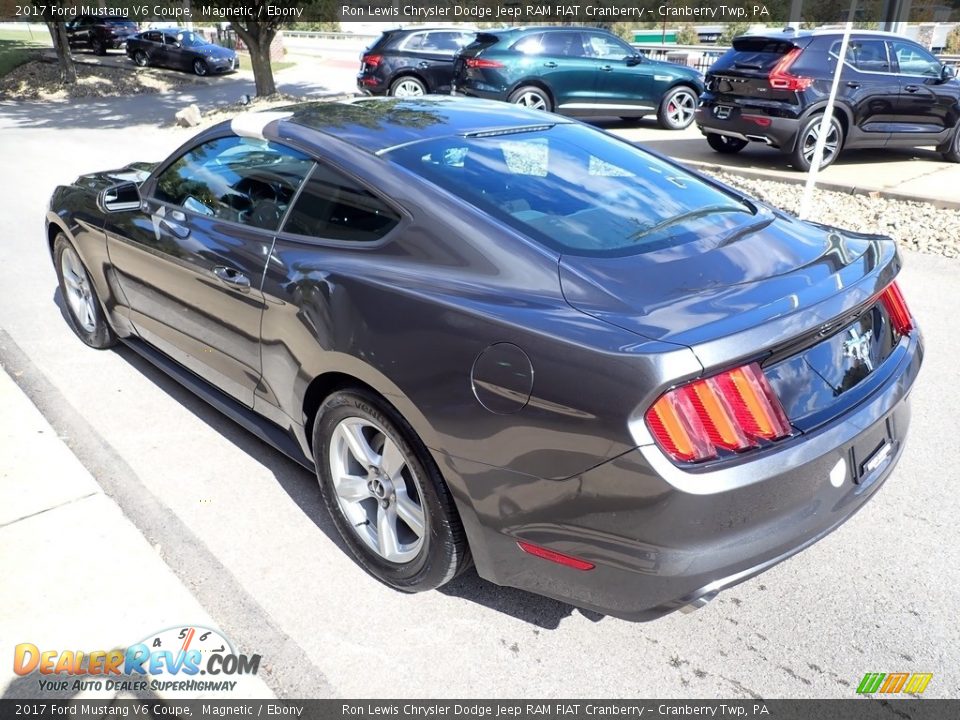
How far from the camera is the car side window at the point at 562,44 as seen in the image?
13070mm

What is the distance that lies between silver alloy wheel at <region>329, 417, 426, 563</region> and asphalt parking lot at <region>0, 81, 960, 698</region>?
0.65ft

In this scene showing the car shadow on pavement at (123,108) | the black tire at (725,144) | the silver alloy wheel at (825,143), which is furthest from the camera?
the car shadow on pavement at (123,108)

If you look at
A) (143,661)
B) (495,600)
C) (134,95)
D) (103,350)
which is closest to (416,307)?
(495,600)

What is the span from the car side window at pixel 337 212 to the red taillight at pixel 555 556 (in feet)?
3.76

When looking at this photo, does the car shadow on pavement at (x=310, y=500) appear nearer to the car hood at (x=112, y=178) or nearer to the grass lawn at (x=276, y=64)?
the car hood at (x=112, y=178)

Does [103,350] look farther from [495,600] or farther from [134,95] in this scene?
[134,95]

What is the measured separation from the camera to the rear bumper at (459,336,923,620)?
1987 mm

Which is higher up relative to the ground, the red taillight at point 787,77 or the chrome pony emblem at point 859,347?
the red taillight at point 787,77

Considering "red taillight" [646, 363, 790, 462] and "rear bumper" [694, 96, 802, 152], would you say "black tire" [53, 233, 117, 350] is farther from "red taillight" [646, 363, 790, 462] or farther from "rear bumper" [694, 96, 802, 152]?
"rear bumper" [694, 96, 802, 152]

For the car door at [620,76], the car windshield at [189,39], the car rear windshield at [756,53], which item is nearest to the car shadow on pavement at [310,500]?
the car rear windshield at [756,53]

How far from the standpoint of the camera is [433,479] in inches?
96.0

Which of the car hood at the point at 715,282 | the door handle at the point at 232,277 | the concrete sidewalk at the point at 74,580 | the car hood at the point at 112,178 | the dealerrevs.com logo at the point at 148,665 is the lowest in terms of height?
the dealerrevs.com logo at the point at 148,665

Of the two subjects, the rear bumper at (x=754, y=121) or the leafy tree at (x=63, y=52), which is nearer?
the rear bumper at (x=754, y=121)

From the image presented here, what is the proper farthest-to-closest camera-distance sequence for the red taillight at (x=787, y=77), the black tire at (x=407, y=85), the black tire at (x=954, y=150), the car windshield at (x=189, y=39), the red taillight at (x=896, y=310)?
the car windshield at (x=189, y=39), the black tire at (x=407, y=85), the black tire at (x=954, y=150), the red taillight at (x=787, y=77), the red taillight at (x=896, y=310)
